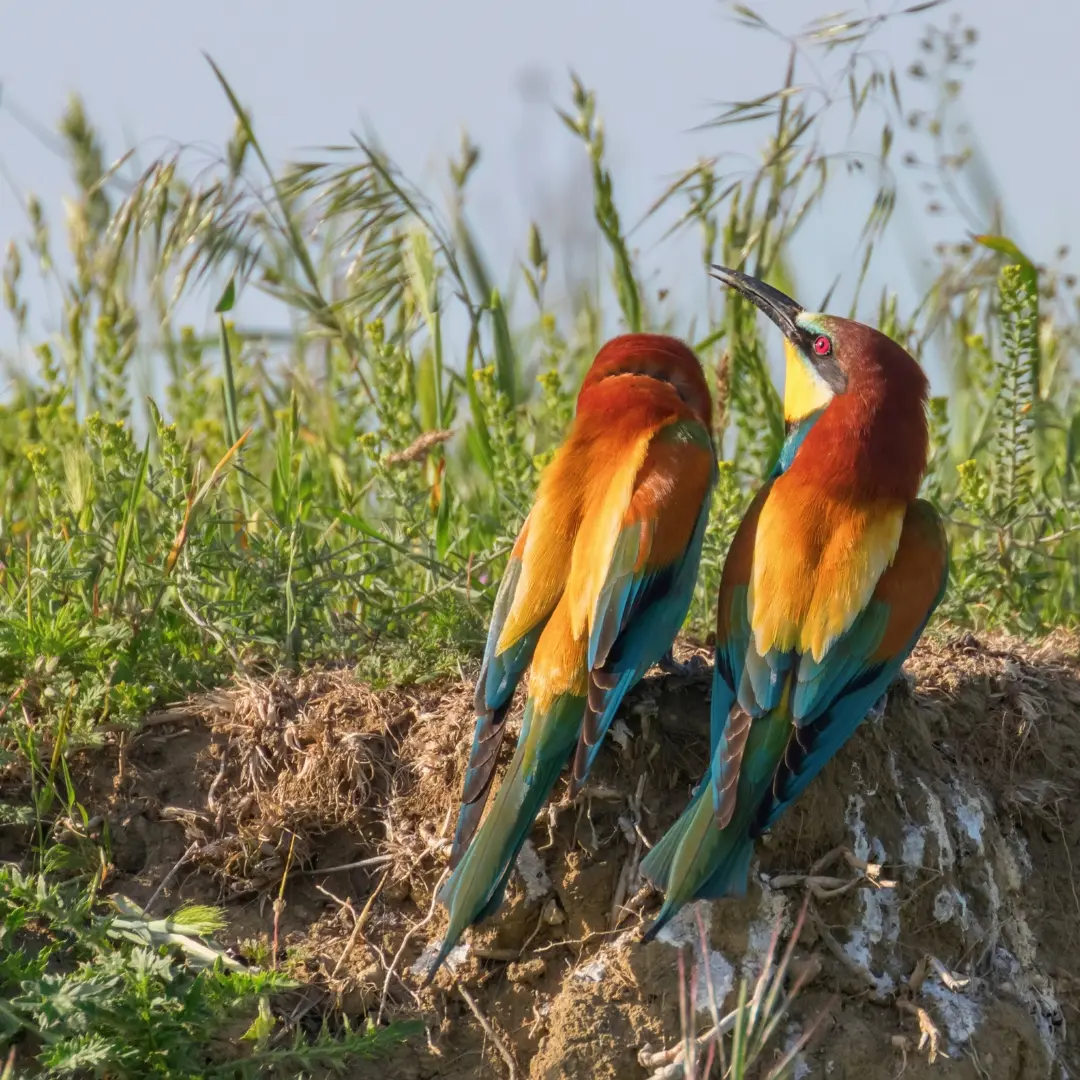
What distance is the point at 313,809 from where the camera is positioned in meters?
3.06

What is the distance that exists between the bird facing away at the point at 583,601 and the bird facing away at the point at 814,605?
0.15 m

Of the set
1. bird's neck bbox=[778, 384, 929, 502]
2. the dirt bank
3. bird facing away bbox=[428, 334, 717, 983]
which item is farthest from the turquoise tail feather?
bird's neck bbox=[778, 384, 929, 502]

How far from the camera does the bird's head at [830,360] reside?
3268 millimetres

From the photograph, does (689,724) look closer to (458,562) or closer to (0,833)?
(458,562)

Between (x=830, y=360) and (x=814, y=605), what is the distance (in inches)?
27.1

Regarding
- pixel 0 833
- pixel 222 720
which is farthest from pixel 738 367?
pixel 0 833

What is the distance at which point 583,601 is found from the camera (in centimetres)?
296

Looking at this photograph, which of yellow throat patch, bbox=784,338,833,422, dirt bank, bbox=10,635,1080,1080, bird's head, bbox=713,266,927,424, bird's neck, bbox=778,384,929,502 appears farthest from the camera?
yellow throat patch, bbox=784,338,833,422

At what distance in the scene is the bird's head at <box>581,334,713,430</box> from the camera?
3.48 m

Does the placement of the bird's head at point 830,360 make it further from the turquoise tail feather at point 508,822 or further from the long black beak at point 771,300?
the turquoise tail feather at point 508,822

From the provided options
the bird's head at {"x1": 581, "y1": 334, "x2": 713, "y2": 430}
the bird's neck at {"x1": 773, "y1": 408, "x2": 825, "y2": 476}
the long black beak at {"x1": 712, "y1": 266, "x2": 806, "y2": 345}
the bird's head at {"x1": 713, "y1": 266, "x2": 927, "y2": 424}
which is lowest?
the bird's neck at {"x1": 773, "y1": 408, "x2": 825, "y2": 476}

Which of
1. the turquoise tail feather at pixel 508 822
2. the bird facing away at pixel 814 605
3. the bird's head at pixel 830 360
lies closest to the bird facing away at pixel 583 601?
the turquoise tail feather at pixel 508 822

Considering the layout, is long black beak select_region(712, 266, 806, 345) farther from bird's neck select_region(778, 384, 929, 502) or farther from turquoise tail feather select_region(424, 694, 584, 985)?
turquoise tail feather select_region(424, 694, 584, 985)

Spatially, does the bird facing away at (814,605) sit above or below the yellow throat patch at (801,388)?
below
